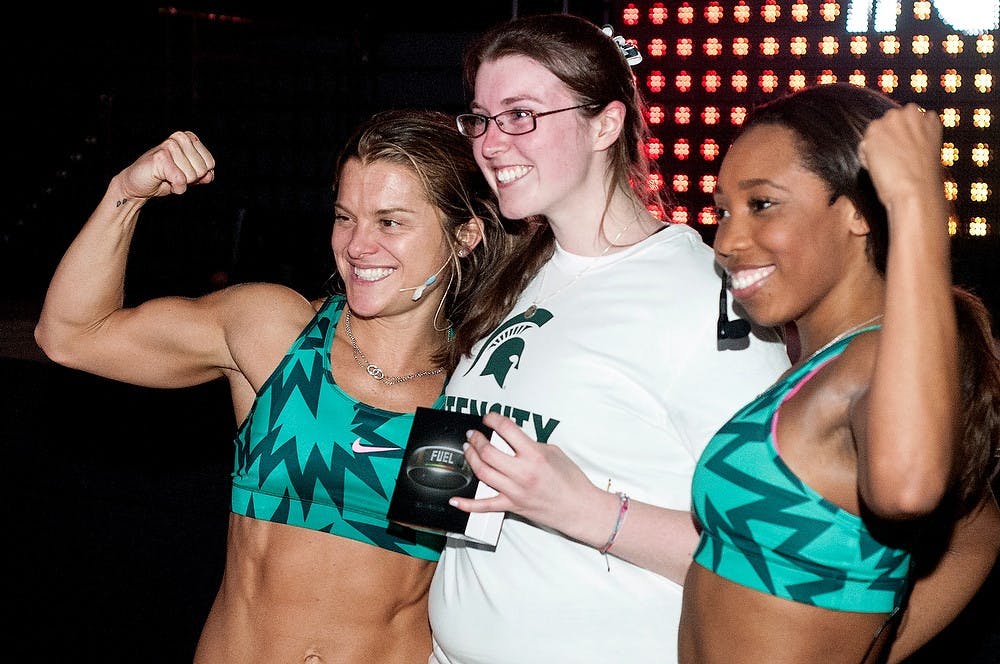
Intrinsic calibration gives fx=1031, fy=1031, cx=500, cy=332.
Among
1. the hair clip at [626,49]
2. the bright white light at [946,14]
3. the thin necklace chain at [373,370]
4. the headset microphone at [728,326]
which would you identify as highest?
the bright white light at [946,14]

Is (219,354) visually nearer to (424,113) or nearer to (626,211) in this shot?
(424,113)

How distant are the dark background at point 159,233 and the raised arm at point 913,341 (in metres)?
1.56

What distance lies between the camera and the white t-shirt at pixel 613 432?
1758 millimetres

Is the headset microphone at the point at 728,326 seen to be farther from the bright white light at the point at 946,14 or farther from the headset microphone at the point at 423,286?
the bright white light at the point at 946,14

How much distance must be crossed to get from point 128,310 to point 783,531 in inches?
61.3

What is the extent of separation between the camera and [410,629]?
90.4 inches

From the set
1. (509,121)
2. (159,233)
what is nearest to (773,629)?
(509,121)

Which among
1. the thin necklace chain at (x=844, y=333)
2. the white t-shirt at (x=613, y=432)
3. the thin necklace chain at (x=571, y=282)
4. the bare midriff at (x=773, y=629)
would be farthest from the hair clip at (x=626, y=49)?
the bare midriff at (x=773, y=629)

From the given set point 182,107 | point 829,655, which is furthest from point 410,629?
point 182,107

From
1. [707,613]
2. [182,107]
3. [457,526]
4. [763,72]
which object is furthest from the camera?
[182,107]

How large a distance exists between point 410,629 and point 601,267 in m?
0.94

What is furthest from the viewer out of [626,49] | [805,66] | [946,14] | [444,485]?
[805,66]

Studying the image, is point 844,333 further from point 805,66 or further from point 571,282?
point 805,66

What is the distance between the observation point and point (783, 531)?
1.43 meters
